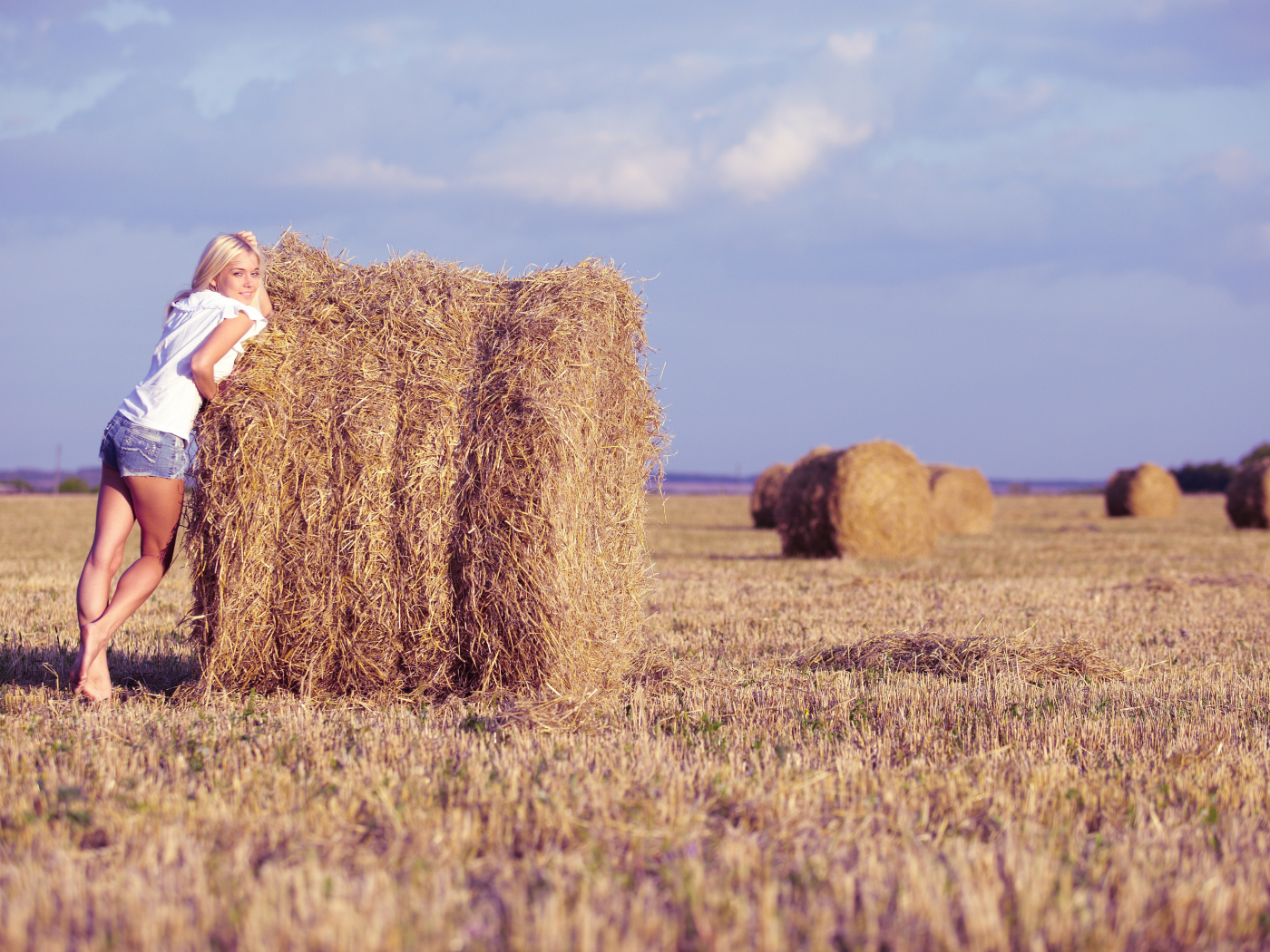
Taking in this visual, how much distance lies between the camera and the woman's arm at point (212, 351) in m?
5.14

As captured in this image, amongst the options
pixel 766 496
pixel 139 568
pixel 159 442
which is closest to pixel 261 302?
pixel 159 442

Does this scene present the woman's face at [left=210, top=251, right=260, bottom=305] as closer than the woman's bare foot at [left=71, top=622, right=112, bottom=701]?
No

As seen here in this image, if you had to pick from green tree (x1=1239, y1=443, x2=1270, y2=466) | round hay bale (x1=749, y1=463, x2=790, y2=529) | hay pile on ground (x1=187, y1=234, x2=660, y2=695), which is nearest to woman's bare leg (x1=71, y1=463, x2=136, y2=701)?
hay pile on ground (x1=187, y1=234, x2=660, y2=695)

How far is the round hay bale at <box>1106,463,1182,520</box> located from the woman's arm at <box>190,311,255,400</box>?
30.8m

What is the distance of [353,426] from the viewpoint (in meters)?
5.37

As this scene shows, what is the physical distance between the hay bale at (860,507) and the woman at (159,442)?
11.7 meters

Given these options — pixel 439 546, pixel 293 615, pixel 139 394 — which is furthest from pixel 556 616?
pixel 139 394

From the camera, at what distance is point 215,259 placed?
542 centimetres

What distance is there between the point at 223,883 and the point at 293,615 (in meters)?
2.79

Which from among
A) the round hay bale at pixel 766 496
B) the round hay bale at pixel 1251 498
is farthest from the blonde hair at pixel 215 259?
the round hay bale at pixel 1251 498

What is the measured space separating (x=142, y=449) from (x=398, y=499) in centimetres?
123

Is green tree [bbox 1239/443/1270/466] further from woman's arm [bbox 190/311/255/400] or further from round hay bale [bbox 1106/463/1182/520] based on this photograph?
woman's arm [bbox 190/311/255/400]

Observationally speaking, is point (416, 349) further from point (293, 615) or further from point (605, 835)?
point (605, 835)

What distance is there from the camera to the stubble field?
103 inches
